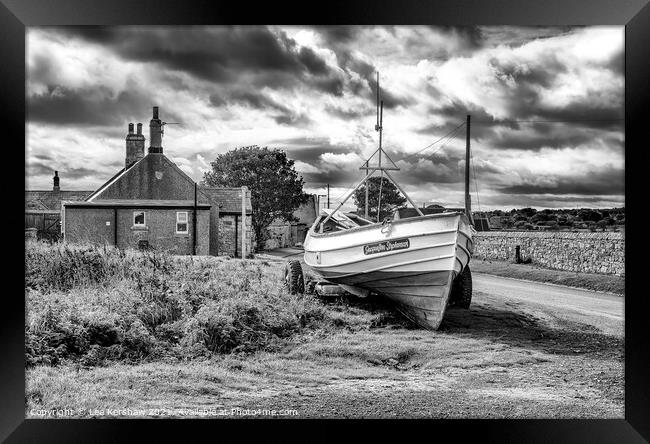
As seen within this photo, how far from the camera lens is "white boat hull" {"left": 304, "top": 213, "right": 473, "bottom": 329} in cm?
556

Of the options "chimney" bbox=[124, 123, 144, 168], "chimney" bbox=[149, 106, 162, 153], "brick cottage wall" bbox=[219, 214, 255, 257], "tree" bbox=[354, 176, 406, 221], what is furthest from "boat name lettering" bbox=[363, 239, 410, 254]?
"chimney" bbox=[124, 123, 144, 168]

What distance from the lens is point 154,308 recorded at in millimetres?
5750

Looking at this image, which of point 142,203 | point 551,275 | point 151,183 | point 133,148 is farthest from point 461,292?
point 133,148

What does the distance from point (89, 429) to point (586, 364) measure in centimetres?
465

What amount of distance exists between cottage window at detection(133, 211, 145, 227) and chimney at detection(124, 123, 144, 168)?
666 mm

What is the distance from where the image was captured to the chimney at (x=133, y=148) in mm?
5270

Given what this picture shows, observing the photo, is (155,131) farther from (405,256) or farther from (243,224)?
(405,256)

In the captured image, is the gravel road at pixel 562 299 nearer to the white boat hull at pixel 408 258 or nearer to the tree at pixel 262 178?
the white boat hull at pixel 408 258

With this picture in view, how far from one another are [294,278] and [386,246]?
4.30 feet

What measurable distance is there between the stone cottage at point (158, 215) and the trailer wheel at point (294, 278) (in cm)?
65
